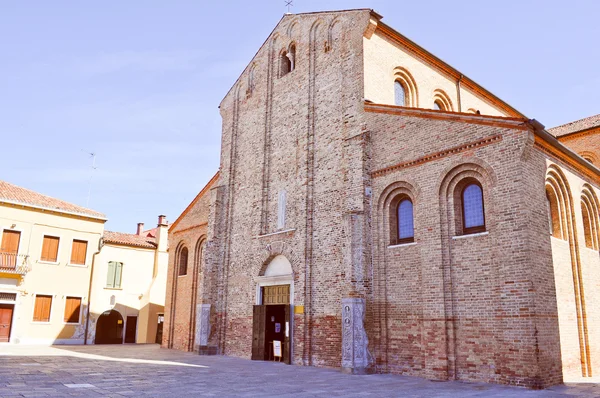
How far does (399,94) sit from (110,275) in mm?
19265

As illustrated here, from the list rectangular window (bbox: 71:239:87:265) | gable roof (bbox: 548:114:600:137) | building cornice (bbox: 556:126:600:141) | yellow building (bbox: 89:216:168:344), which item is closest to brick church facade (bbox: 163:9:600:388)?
building cornice (bbox: 556:126:600:141)

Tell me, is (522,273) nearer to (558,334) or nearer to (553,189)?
(558,334)

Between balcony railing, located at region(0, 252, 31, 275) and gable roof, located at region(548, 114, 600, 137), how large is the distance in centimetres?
2666

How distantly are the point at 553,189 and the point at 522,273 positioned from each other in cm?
325

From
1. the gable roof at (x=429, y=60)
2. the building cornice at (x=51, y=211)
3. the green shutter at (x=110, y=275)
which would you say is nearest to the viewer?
the gable roof at (x=429, y=60)

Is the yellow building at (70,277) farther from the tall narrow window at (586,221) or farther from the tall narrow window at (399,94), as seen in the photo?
the tall narrow window at (586,221)

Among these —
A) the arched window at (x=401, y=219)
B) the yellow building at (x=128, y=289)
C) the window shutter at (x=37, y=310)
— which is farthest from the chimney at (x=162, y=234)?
the arched window at (x=401, y=219)

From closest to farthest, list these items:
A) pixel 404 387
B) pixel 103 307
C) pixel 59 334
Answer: pixel 404 387 < pixel 59 334 < pixel 103 307

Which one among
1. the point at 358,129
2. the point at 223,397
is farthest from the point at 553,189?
the point at 223,397

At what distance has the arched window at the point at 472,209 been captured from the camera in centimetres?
1168

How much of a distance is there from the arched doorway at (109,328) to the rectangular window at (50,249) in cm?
425

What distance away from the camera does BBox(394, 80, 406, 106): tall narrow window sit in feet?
54.6

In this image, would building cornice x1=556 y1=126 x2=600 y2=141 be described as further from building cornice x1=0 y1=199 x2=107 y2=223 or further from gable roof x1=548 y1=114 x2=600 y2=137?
building cornice x1=0 y1=199 x2=107 y2=223

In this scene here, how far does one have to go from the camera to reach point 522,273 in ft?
33.6
